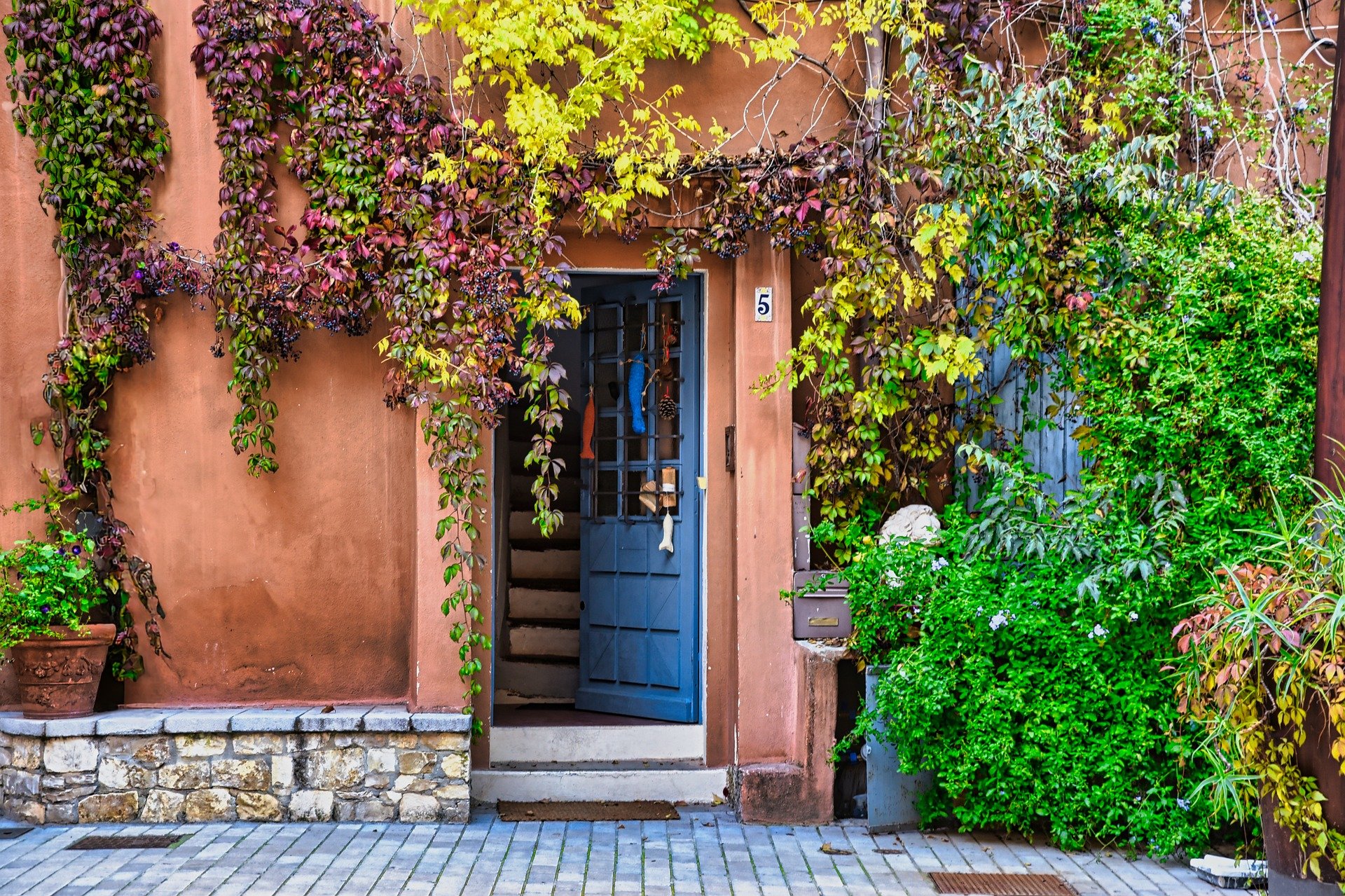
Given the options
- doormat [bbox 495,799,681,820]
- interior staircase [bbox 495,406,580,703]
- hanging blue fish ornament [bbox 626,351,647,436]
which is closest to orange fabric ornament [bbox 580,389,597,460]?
hanging blue fish ornament [bbox 626,351,647,436]

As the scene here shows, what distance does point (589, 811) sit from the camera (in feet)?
20.0

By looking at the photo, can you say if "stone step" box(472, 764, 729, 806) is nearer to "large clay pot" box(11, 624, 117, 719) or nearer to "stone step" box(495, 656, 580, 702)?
"stone step" box(495, 656, 580, 702)

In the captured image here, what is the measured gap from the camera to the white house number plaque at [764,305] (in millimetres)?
6320

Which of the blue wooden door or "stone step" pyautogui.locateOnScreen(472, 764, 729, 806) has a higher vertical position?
the blue wooden door

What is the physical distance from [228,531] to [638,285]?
8.77 feet

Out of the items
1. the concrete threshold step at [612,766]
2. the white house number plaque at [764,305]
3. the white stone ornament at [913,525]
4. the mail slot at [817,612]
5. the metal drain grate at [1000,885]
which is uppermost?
the white house number plaque at [764,305]

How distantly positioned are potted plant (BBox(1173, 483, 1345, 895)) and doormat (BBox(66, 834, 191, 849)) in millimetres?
4494

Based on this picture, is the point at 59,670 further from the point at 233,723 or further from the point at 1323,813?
the point at 1323,813

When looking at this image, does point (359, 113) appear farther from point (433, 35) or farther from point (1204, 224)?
point (1204, 224)

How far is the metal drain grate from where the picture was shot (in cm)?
486

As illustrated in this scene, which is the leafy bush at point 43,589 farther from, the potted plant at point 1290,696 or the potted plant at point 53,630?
the potted plant at point 1290,696

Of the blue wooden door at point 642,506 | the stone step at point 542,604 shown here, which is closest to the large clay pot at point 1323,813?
the blue wooden door at point 642,506

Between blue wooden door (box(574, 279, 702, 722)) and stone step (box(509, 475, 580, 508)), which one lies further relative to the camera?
stone step (box(509, 475, 580, 508))

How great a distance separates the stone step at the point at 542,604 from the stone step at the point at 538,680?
0.45 meters
